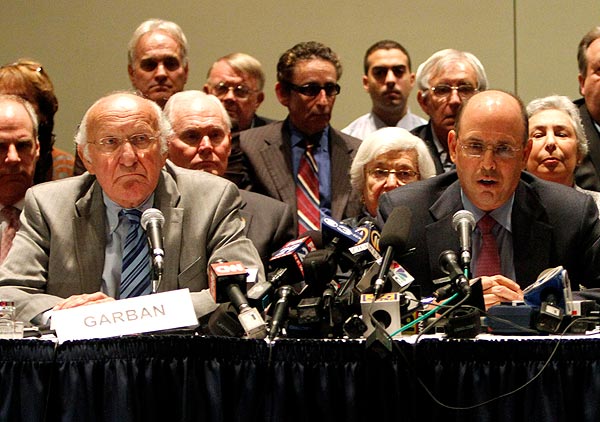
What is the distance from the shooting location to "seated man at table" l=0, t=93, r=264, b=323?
12.0ft

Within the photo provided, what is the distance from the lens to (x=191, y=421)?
2604 mm

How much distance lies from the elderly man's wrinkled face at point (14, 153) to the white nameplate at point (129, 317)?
1915 mm

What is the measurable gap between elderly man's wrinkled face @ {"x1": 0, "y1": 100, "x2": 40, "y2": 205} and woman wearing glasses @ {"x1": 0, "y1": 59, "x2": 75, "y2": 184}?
1.33 ft

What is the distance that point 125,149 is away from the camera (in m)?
3.74

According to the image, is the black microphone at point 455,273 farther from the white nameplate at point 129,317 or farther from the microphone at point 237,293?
the white nameplate at point 129,317

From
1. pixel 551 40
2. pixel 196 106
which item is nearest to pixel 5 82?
pixel 196 106

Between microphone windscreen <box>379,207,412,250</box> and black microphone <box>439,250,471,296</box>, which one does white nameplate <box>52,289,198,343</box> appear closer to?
microphone windscreen <box>379,207,412,250</box>

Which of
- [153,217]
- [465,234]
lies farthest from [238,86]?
[465,234]

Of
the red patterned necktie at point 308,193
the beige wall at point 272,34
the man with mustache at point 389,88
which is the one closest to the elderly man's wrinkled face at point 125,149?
the red patterned necktie at point 308,193

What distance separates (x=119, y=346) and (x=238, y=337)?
0.32 metres

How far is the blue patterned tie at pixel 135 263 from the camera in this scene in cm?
362

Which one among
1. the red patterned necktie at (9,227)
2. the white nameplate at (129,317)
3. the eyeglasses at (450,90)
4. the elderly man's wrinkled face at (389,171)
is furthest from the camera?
the eyeglasses at (450,90)

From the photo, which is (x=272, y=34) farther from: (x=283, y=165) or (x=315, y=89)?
(x=283, y=165)

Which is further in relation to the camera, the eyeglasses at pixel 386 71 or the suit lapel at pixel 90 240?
A: the eyeglasses at pixel 386 71
